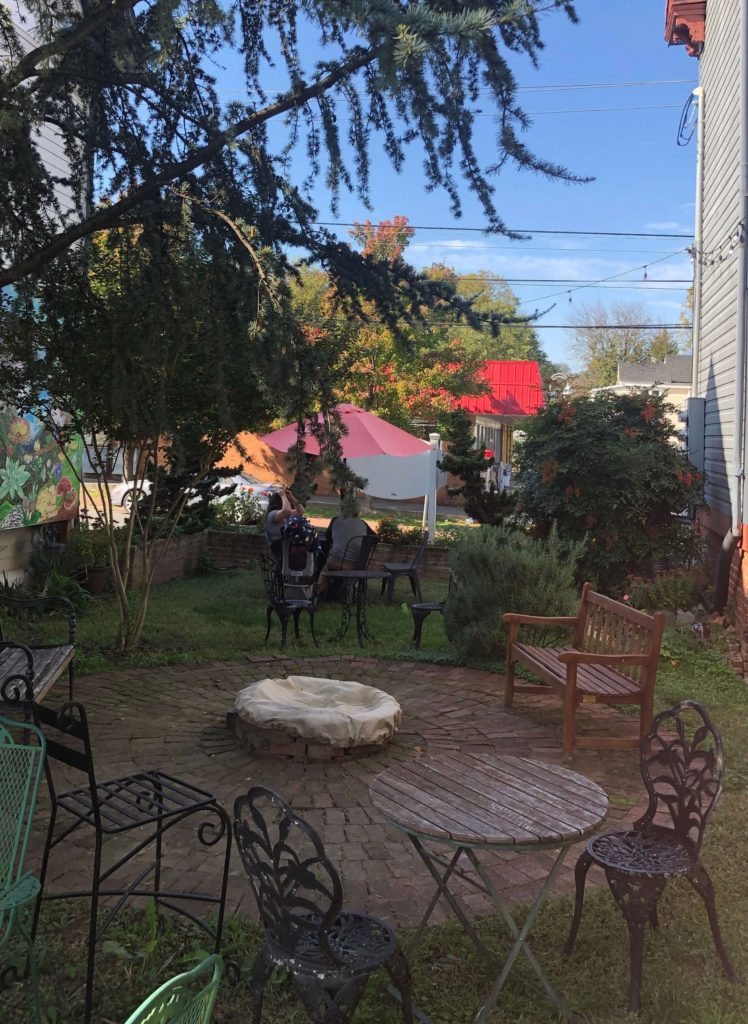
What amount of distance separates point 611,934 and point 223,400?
2.80 m

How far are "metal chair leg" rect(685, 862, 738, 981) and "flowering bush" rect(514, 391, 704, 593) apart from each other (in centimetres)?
700

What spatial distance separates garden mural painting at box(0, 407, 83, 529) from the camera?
8859 mm

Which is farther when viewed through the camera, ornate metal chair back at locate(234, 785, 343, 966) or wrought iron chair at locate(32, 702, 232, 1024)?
wrought iron chair at locate(32, 702, 232, 1024)

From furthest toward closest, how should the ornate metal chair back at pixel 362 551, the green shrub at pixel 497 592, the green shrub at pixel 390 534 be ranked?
the green shrub at pixel 390 534 → the ornate metal chair back at pixel 362 551 → the green shrub at pixel 497 592

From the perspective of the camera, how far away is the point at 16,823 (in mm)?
2721

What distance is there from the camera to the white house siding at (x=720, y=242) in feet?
29.5

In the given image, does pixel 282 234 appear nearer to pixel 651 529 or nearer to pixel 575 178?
pixel 575 178

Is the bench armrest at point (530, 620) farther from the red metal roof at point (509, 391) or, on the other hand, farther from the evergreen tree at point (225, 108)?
the red metal roof at point (509, 391)

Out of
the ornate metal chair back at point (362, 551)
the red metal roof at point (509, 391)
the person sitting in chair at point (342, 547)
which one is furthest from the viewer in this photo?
the red metal roof at point (509, 391)

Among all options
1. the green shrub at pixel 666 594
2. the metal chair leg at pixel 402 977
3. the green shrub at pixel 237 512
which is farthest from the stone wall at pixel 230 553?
the metal chair leg at pixel 402 977

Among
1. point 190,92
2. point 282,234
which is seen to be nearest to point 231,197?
point 282,234

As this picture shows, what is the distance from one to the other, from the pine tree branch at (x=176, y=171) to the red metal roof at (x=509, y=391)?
26088mm

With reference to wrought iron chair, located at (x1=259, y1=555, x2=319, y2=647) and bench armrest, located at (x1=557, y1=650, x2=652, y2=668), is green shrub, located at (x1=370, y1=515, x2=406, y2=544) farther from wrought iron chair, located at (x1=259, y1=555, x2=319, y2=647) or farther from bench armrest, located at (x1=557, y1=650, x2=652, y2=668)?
bench armrest, located at (x1=557, y1=650, x2=652, y2=668)

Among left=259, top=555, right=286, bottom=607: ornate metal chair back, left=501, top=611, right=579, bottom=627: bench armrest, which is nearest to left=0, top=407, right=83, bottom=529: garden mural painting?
left=259, top=555, right=286, bottom=607: ornate metal chair back
